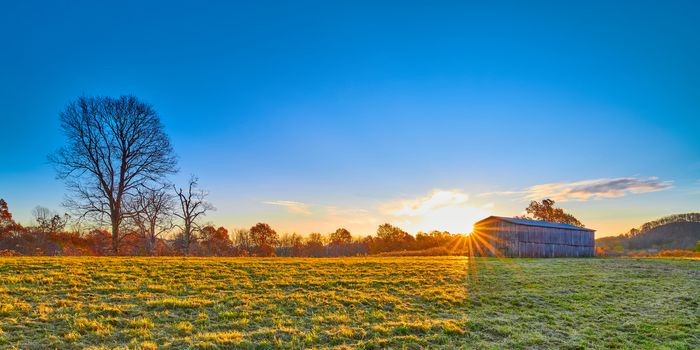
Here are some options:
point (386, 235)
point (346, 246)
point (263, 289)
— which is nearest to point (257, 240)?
point (346, 246)

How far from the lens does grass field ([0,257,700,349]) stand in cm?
812

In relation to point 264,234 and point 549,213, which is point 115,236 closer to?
point 264,234

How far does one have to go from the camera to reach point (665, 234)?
322ft

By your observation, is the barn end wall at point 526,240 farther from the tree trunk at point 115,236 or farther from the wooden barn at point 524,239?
the tree trunk at point 115,236

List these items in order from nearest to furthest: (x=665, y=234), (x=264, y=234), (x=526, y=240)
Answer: (x=526, y=240) < (x=264, y=234) < (x=665, y=234)

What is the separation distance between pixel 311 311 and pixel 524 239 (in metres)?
39.3

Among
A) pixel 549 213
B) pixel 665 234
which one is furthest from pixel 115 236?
pixel 665 234

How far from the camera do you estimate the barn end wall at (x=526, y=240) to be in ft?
140

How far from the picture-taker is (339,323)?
31.3ft

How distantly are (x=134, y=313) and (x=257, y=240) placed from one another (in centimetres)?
5751

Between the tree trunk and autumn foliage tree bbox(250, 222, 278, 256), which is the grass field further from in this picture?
autumn foliage tree bbox(250, 222, 278, 256)

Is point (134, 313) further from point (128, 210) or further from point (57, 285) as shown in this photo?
point (128, 210)

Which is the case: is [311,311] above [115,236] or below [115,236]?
below

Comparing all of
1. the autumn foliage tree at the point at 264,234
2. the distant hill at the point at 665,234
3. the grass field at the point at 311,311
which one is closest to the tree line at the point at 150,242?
the autumn foliage tree at the point at 264,234
